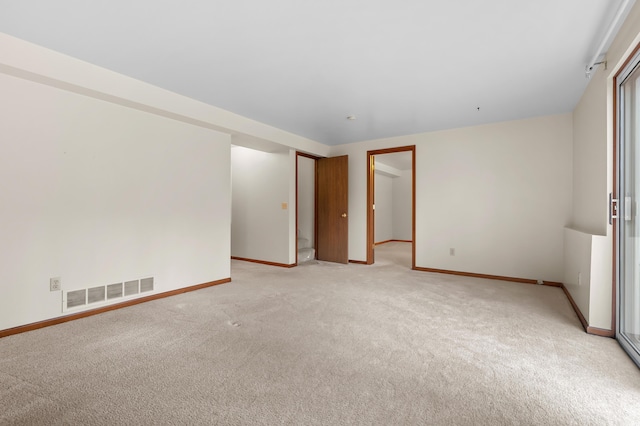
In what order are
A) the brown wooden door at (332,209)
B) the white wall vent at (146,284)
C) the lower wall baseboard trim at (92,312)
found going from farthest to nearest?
the brown wooden door at (332,209) < the white wall vent at (146,284) < the lower wall baseboard trim at (92,312)

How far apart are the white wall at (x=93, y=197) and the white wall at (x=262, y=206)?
1.52 metres

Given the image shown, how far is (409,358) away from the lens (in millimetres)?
2119

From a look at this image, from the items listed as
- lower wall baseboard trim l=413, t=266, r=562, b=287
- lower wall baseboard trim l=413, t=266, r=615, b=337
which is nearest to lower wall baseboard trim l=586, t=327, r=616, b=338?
lower wall baseboard trim l=413, t=266, r=615, b=337

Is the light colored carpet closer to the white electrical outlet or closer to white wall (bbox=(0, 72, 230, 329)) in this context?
the white electrical outlet

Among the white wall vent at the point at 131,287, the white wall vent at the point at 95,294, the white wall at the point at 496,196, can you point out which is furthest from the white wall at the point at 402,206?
the white wall vent at the point at 95,294

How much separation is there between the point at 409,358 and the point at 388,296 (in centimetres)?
155

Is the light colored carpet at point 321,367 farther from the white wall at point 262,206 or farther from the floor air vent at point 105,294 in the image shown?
the white wall at point 262,206

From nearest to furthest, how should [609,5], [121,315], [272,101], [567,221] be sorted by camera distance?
[609,5] → [121,315] → [272,101] → [567,221]

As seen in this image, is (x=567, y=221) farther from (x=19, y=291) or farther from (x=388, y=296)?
(x=19, y=291)

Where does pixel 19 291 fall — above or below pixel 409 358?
above

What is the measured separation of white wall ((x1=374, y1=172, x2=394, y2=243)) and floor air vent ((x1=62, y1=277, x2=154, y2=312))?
694cm

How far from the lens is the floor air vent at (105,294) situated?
287 centimetres

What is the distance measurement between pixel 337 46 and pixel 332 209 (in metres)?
3.85

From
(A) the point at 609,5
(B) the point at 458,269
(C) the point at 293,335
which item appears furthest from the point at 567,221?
(C) the point at 293,335
